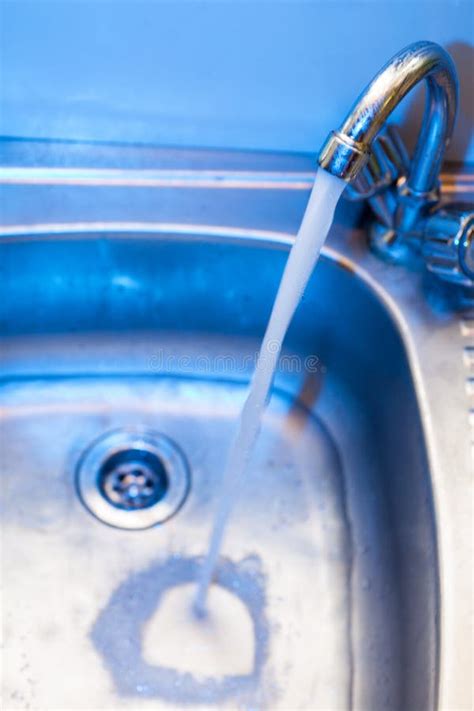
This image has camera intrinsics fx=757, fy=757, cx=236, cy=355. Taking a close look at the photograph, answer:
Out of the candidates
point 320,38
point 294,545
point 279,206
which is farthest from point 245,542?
point 320,38

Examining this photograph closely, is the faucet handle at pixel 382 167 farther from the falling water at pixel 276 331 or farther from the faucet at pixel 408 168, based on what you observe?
the falling water at pixel 276 331

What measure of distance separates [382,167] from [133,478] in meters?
0.34

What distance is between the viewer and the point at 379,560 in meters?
0.61

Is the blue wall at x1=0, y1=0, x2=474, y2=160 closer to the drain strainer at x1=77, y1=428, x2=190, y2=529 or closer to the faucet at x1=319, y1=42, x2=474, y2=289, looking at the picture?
the faucet at x1=319, y1=42, x2=474, y2=289

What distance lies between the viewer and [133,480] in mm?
668

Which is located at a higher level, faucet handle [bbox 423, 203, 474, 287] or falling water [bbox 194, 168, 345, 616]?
faucet handle [bbox 423, 203, 474, 287]

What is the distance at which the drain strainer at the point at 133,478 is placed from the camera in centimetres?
64

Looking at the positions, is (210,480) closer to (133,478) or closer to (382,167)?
(133,478)

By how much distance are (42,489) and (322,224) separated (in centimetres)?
35

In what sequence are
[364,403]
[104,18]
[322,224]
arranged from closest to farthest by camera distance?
1. [322,224]
2. [104,18]
3. [364,403]

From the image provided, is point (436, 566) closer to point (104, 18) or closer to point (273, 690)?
point (273, 690)

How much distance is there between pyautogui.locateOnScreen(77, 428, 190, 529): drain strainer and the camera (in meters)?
0.64

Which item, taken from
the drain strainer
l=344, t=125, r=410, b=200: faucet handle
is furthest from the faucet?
the drain strainer

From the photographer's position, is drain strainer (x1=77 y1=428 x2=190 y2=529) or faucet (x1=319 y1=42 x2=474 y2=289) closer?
faucet (x1=319 y1=42 x2=474 y2=289)
